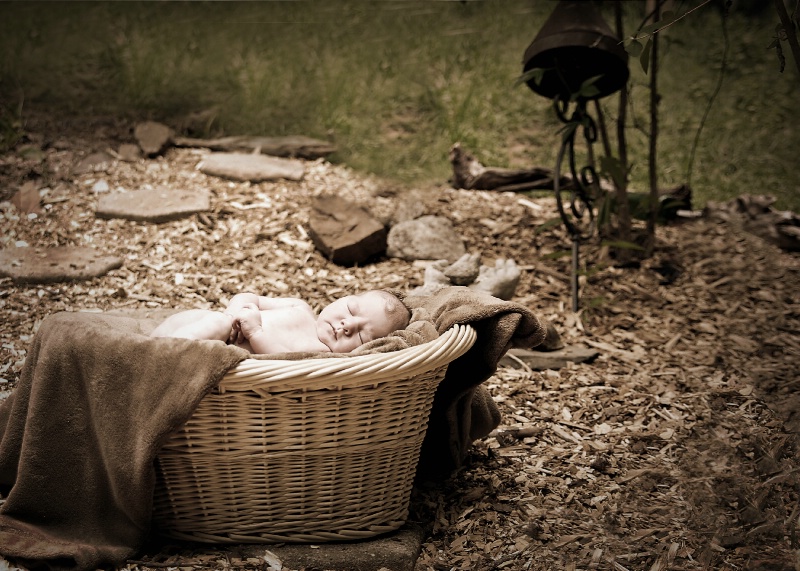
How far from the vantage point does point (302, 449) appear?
1.90 m

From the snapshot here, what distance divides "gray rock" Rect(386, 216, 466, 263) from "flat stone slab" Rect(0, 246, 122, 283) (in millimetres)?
1386

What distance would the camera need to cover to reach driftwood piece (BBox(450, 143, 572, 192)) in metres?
4.79

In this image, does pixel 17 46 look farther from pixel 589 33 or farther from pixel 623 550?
pixel 623 550

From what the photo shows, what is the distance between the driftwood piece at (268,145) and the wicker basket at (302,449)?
10.4 ft

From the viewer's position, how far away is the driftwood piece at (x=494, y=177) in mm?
4789

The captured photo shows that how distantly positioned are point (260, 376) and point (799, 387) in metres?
2.21

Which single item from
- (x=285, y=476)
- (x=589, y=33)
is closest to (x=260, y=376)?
(x=285, y=476)

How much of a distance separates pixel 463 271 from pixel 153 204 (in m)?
1.79

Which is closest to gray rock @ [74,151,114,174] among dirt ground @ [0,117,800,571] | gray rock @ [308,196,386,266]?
dirt ground @ [0,117,800,571]

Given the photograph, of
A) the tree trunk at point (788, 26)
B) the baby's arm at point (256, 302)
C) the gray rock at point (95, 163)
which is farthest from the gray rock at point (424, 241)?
the tree trunk at point (788, 26)

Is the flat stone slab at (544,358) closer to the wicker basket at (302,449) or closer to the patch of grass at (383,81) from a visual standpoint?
the wicker basket at (302,449)

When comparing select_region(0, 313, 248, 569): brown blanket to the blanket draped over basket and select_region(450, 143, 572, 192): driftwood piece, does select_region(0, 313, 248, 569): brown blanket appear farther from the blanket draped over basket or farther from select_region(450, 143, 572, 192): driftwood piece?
select_region(450, 143, 572, 192): driftwood piece

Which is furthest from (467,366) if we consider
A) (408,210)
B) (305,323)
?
(408,210)

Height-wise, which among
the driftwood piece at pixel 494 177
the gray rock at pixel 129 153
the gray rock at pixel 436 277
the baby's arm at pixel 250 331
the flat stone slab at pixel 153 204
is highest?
the baby's arm at pixel 250 331
